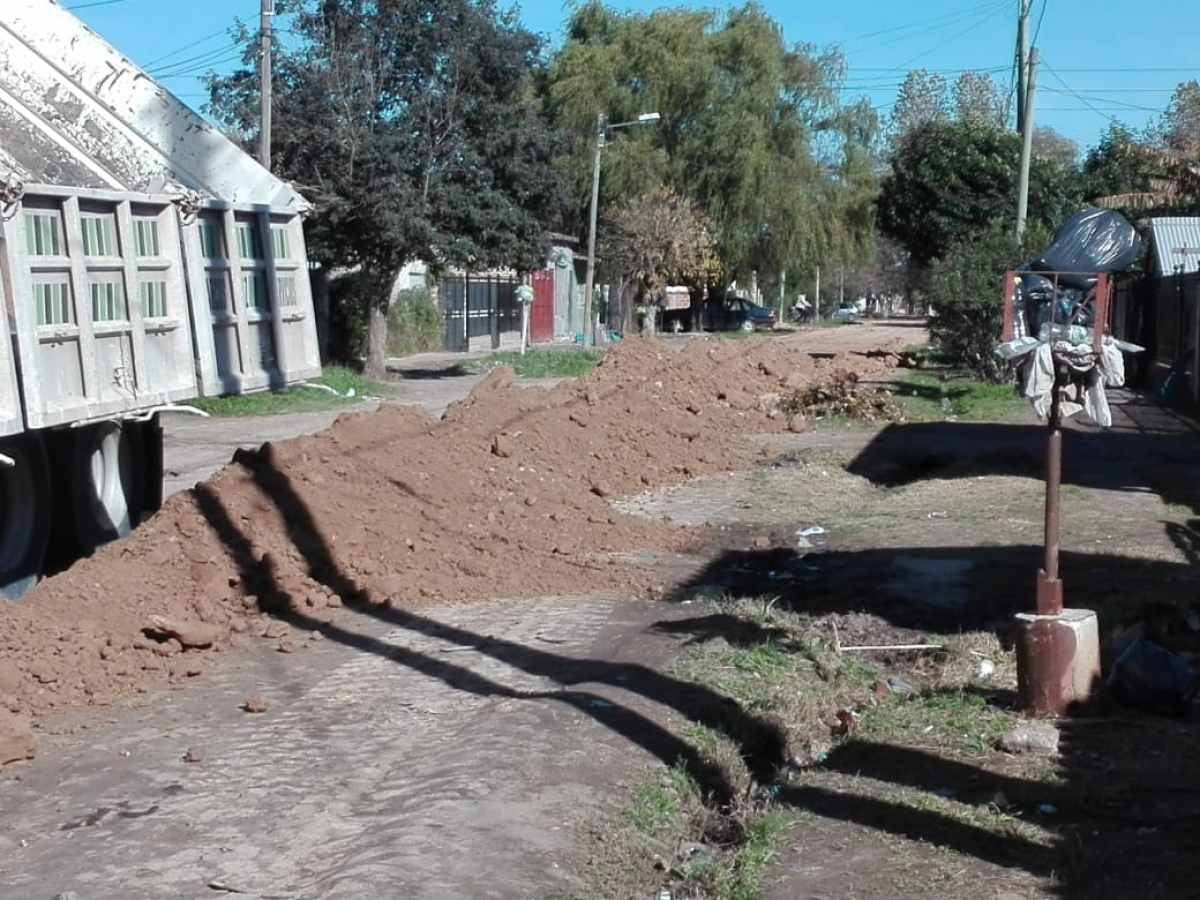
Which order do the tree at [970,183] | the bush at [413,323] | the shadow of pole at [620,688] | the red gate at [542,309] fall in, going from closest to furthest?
the shadow of pole at [620,688], the tree at [970,183], the bush at [413,323], the red gate at [542,309]

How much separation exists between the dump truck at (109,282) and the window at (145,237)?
10mm

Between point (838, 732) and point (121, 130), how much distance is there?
6426mm

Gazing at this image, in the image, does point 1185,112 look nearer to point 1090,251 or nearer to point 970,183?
point 970,183

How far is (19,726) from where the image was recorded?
7.06 meters

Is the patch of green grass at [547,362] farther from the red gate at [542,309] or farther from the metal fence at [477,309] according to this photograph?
the red gate at [542,309]

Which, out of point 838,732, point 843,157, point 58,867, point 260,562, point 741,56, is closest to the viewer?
point 58,867

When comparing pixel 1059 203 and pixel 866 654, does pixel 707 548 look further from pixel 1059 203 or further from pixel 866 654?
pixel 1059 203

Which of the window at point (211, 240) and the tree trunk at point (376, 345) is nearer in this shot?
the window at point (211, 240)

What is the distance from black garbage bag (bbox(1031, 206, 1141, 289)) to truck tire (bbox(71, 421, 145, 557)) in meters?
6.26

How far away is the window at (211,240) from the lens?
10.6 meters

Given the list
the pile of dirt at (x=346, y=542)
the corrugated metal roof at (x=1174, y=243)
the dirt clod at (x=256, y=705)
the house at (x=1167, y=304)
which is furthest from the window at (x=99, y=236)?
the corrugated metal roof at (x=1174, y=243)

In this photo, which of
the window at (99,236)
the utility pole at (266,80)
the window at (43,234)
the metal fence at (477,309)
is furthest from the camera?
the metal fence at (477,309)

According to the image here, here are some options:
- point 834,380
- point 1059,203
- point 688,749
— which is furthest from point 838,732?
point 1059,203

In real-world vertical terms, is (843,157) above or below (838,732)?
above
